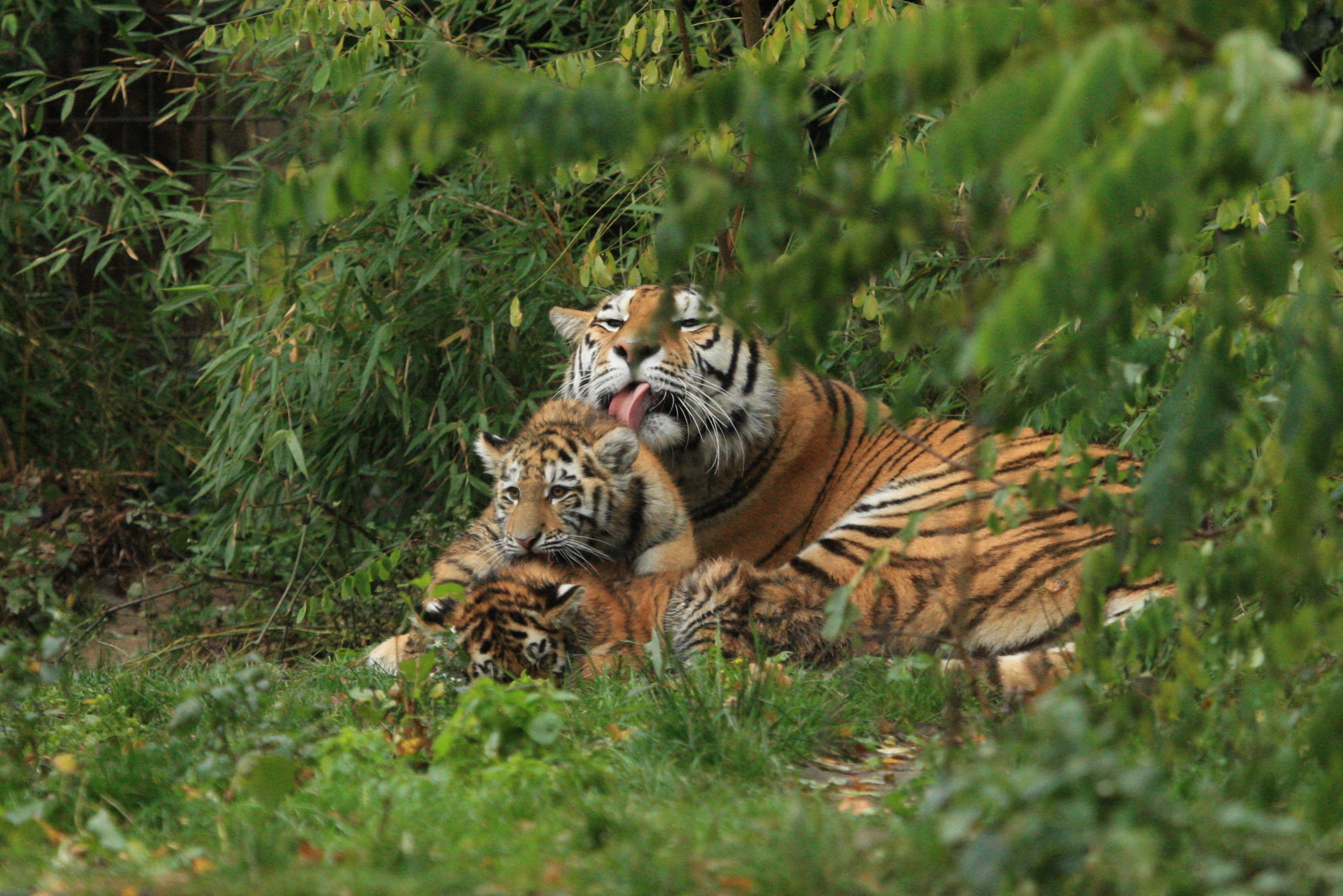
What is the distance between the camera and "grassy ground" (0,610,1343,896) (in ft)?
6.02

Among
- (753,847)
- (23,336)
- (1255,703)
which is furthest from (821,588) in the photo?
(23,336)

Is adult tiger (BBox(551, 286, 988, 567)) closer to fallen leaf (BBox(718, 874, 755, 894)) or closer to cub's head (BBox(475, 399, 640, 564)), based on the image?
cub's head (BBox(475, 399, 640, 564))

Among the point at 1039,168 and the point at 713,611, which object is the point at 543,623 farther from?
the point at 1039,168

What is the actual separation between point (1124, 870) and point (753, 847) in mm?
594

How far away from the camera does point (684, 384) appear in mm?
4918

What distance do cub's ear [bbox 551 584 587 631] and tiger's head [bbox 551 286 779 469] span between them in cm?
104

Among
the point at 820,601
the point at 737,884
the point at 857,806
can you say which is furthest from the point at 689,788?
the point at 820,601

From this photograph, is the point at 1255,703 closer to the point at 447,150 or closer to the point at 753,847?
the point at 753,847

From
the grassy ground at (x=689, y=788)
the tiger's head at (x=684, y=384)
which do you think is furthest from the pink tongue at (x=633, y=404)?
the grassy ground at (x=689, y=788)

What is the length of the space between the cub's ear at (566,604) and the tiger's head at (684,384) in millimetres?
1037

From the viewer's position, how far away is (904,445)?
505cm

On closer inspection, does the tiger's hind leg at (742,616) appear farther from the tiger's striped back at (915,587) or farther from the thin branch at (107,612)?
the thin branch at (107,612)

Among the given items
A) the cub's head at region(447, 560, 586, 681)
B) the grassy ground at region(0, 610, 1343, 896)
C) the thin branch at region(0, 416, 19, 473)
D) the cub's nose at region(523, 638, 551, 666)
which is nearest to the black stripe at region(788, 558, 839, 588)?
the grassy ground at region(0, 610, 1343, 896)

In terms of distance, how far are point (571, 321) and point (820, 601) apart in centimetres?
158
